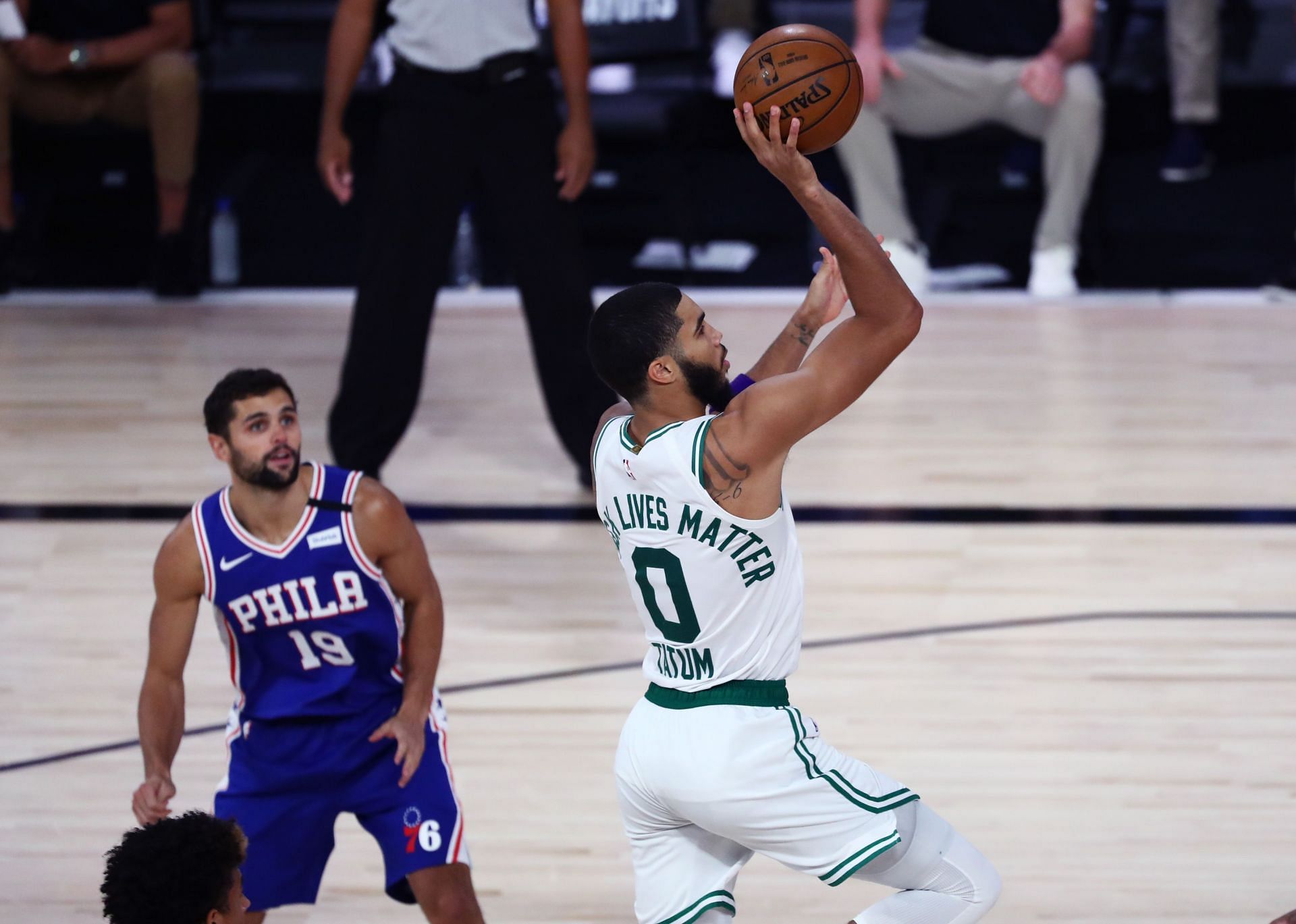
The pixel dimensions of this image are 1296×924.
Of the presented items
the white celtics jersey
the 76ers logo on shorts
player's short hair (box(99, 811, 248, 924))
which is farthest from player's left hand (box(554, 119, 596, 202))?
player's short hair (box(99, 811, 248, 924))

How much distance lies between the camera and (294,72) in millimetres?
9641

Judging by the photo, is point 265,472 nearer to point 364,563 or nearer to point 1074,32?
point 364,563

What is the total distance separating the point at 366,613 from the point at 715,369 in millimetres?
889

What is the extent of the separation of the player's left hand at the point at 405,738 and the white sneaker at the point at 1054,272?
5.81 metres

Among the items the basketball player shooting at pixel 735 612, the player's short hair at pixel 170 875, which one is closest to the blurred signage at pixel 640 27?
the basketball player shooting at pixel 735 612

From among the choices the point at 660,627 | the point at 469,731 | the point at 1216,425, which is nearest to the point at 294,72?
the point at 1216,425

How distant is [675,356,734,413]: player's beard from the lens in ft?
9.36

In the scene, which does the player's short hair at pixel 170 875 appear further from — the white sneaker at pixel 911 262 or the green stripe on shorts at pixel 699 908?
the white sneaker at pixel 911 262

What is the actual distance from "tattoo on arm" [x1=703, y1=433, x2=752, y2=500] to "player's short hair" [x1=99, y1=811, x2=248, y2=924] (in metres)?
0.88

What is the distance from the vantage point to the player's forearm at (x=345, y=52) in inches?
229

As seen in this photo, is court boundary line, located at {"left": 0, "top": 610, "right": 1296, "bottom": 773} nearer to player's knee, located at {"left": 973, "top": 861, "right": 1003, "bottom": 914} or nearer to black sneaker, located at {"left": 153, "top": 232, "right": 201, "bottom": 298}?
player's knee, located at {"left": 973, "top": 861, "right": 1003, "bottom": 914}

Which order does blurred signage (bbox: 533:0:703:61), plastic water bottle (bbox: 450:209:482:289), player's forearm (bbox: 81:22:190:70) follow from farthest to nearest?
plastic water bottle (bbox: 450:209:482:289) < blurred signage (bbox: 533:0:703:61) < player's forearm (bbox: 81:22:190:70)

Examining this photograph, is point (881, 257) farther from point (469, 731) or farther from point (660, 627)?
point (469, 731)

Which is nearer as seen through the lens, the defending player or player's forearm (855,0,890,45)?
the defending player
